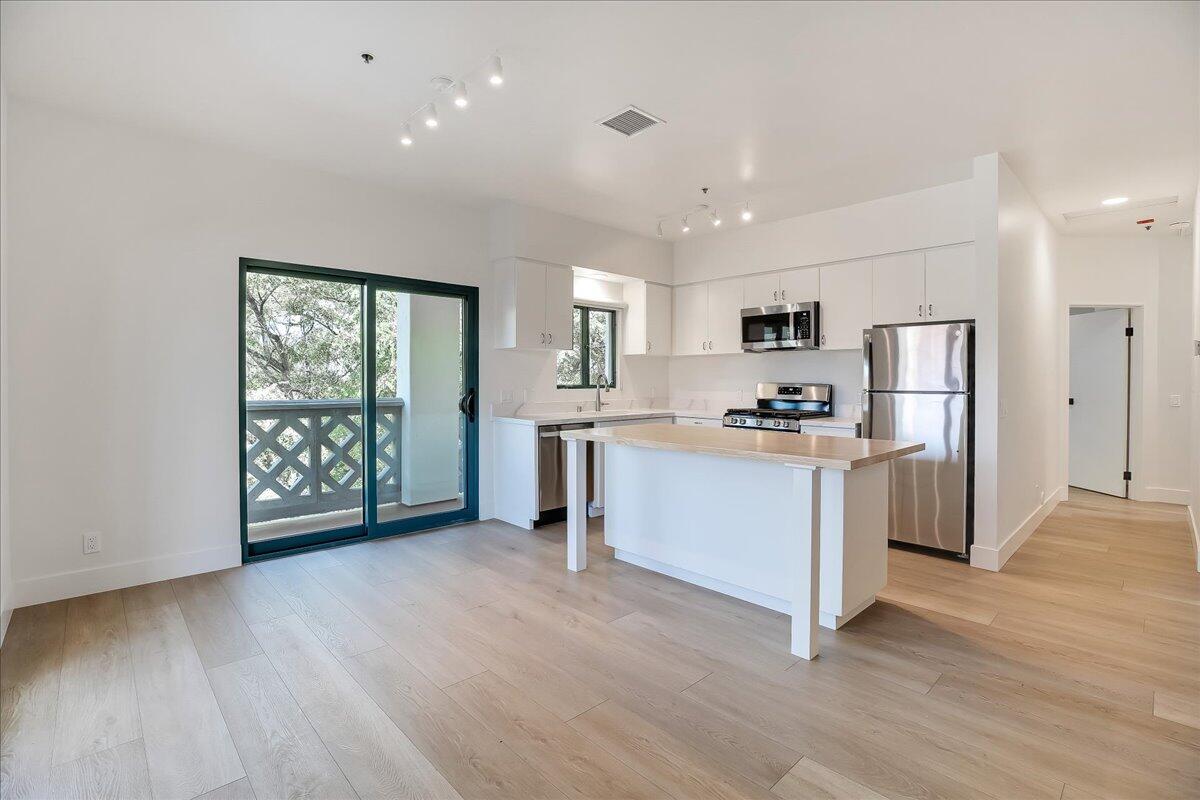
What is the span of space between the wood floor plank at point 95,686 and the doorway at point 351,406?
922mm

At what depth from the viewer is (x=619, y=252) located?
549 centimetres

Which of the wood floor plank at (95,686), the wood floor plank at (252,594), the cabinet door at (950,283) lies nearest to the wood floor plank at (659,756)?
the wood floor plank at (95,686)

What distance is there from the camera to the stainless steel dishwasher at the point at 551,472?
4609 millimetres

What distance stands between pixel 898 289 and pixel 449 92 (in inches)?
138

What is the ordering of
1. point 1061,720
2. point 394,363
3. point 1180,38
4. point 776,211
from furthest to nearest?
point 776,211 → point 394,363 → point 1180,38 → point 1061,720

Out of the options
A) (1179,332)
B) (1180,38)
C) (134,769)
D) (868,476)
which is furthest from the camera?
(1179,332)

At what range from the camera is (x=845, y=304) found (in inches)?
185

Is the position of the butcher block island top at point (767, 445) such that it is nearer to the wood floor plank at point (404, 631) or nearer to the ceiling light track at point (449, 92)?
the wood floor plank at point (404, 631)

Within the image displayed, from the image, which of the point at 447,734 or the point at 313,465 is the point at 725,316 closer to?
the point at 313,465

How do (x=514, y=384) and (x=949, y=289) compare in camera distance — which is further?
(x=514, y=384)

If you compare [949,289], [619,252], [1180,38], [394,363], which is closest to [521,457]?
[394,363]

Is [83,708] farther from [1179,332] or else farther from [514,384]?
[1179,332]

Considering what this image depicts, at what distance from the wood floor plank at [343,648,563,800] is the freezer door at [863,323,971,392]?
3.56 meters

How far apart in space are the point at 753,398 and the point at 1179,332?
13.6ft
